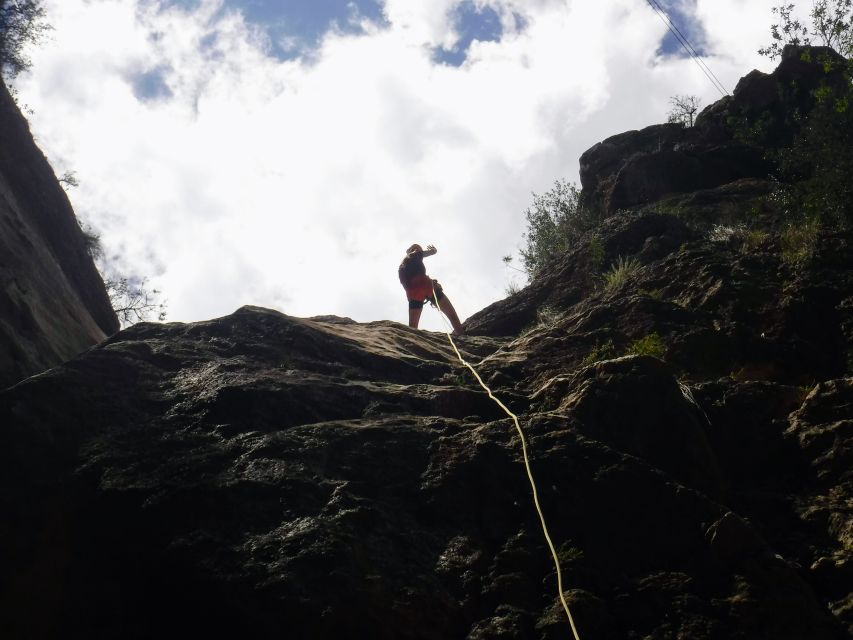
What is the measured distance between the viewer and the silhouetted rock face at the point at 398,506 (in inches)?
181

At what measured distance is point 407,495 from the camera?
553 centimetres

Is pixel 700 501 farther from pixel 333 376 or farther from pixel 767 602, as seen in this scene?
pixel 333 376

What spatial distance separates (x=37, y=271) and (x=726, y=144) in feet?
42.1

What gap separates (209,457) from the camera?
561 cm

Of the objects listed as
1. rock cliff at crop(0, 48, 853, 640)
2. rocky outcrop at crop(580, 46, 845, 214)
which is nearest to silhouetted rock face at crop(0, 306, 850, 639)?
rock cliff at crop(0, 48, 853, 640)

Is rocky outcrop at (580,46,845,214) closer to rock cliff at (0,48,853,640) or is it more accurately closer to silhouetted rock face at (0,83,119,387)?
rock cliff at (0,48,853,640)

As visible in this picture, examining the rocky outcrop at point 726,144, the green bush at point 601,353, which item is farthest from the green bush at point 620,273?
the rocky outcrop at point 726,144

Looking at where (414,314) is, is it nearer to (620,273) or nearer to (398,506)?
(620,273)

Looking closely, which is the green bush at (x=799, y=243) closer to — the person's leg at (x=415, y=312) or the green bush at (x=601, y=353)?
the green bush at (x=601, y=353)

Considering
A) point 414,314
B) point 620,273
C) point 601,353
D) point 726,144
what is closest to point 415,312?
point 414,314

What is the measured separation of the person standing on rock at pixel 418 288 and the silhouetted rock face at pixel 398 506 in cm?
597

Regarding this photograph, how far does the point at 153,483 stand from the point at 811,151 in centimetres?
1097

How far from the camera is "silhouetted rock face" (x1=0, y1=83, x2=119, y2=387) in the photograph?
7.27m

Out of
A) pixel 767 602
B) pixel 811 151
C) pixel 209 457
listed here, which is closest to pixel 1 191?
pixel 209 457
